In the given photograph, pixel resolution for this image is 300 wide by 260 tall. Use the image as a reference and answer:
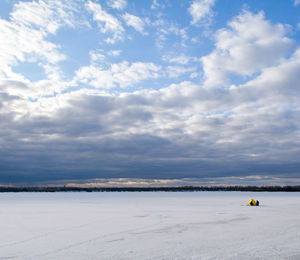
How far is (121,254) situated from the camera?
7.66 metres

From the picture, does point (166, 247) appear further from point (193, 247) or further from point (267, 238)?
point (267, 238)

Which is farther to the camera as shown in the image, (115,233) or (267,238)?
(115,233)

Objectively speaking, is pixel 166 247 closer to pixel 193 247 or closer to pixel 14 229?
pixel 193 247

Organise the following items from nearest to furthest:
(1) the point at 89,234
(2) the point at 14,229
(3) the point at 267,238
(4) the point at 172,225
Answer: (3) the point at 267,238
(1) the point at 89,234
(2) the point at 14,229
(4) the point at 172,225

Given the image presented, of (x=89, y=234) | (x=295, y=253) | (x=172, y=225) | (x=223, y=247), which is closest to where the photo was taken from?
(x=295, y=253)

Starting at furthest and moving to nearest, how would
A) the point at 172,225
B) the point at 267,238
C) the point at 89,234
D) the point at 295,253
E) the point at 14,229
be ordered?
1. the point at 172,225
2. the point at 14,229
3. the point at 89,234
4. the point at 267,238
5. the point at 295,253

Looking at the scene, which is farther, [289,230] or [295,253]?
[289,230]

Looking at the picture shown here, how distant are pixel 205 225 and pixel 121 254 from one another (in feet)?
19.8

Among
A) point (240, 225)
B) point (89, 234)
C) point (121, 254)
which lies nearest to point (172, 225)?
point (240, 225)

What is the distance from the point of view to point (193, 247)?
27.6 ft

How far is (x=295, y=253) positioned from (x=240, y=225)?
5268 millimetres

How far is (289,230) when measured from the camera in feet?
37.2

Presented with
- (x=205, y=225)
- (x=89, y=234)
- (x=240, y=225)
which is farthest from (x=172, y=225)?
(x=89, y=234)

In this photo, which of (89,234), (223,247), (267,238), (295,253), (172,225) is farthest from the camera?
(172,225)
